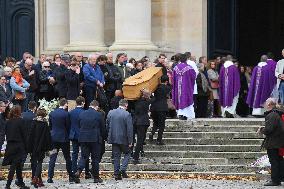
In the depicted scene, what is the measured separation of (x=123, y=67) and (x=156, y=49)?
10.7 ft

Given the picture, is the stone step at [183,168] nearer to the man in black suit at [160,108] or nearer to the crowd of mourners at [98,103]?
the crowd of mourners at [98,103]

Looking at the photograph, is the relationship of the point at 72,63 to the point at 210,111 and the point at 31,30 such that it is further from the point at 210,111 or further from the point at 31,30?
the point at 31,30

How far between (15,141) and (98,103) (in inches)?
106

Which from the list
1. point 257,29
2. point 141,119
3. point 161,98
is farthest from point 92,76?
point 257,29

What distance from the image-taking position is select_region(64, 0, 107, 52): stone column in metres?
29.8

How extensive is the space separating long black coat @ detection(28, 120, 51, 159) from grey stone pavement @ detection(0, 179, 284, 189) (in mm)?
748

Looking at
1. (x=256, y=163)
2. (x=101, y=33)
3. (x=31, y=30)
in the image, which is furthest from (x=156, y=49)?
(x=256, y=163)

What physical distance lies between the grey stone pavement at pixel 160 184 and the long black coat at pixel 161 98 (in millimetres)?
2508

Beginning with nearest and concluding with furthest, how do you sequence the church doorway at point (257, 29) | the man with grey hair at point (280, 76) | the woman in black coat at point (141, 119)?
the woman in black coat at point (141, 119) → the man with grey hair at point (280, 76) → the church doorway at point (257, 29)

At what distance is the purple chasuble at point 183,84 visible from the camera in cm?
2673

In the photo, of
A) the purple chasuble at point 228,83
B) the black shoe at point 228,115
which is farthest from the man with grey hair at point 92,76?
the black shoe at point 228,115

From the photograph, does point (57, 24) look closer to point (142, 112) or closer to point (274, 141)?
point (142, 112)

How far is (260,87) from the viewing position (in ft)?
91.3

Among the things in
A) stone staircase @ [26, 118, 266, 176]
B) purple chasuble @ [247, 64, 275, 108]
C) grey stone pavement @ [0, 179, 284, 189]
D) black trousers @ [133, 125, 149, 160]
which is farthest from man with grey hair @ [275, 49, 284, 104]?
grey stone pavement @ [0, 179, 284, 189]
